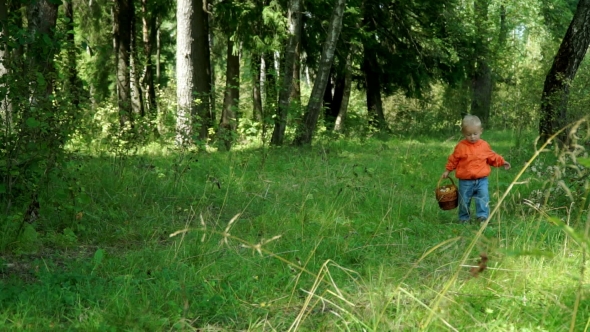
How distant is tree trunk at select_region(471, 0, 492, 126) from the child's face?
1422 centimetres

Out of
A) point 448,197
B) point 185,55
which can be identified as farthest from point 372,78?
point 448,197

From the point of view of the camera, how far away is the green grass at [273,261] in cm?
371

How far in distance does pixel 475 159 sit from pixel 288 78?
6379 millimetres

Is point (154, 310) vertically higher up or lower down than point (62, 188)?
lower down

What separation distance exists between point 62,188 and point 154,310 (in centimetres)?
237

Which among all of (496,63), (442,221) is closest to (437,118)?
(496,63)

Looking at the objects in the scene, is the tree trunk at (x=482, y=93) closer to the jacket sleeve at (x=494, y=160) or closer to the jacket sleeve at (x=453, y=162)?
the jacket sleeve at (x=453, y=162)

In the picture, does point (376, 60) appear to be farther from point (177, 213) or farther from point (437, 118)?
point (177, 213)

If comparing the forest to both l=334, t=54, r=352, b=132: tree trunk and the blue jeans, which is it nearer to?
the blue jeans

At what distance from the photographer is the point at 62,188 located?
232 inches

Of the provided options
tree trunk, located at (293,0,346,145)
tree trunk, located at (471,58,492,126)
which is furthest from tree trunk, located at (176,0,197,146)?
tree trunk, located at (471,58,492,126)

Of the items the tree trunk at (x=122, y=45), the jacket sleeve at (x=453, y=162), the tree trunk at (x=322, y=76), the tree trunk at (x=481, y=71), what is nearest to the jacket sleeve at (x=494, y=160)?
the jacket sleeve at (x=453, y=162)

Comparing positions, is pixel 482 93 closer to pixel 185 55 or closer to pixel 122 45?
pixel 122 45

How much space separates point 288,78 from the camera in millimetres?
12758
